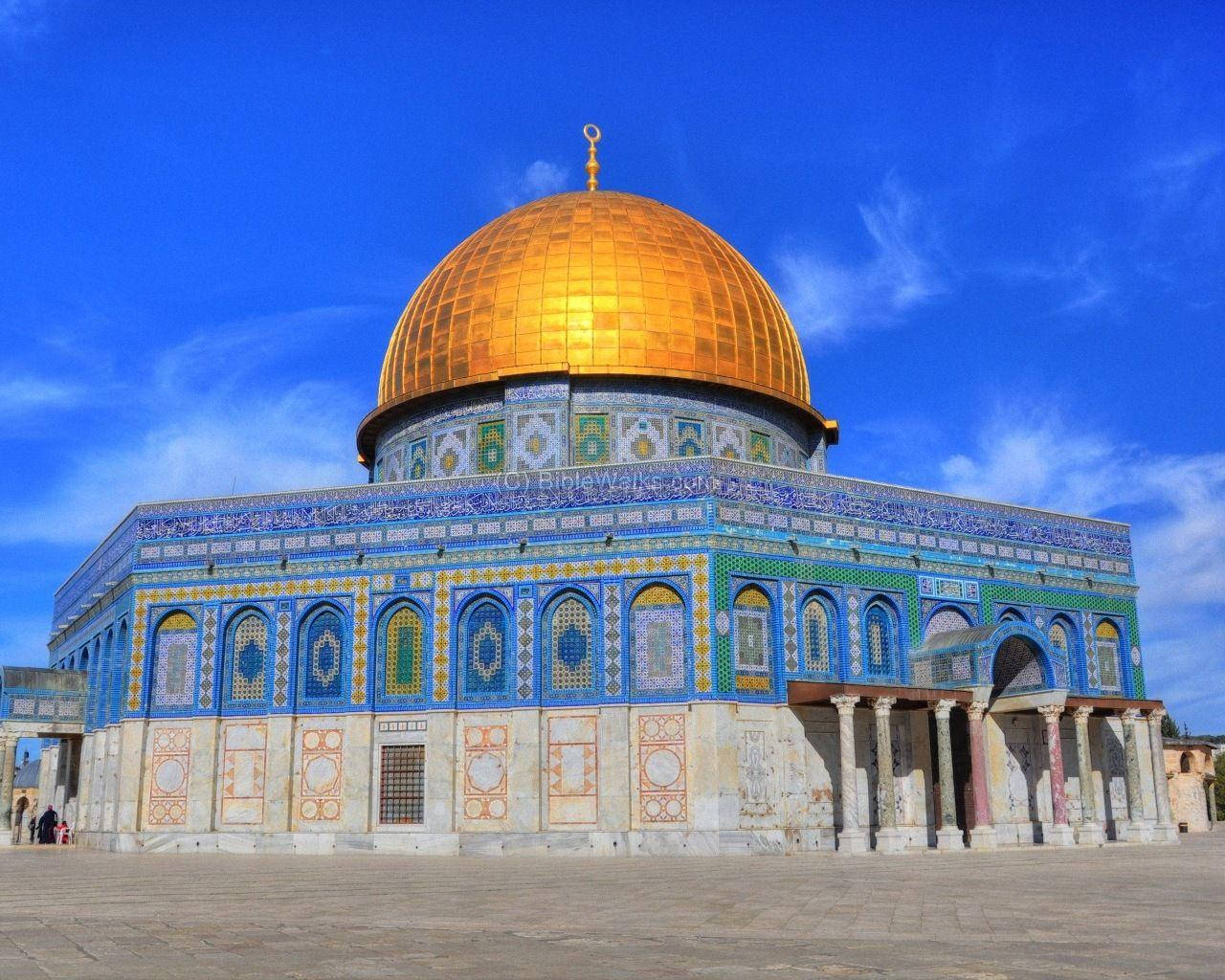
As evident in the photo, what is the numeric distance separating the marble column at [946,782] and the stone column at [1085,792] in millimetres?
2800

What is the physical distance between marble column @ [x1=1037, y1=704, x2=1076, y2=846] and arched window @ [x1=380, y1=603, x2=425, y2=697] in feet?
39.1

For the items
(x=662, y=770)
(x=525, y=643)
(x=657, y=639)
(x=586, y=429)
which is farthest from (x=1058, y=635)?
(x=525, y=643)

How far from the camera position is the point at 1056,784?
2492 cm

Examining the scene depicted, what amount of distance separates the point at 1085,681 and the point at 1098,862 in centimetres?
938

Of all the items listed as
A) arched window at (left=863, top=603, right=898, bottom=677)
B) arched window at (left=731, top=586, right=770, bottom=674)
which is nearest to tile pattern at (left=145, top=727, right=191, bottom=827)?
arched window at (left=731, top=586, right=770, bottom=674)

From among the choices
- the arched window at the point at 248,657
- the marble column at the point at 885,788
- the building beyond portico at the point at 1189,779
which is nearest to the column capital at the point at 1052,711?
the marble column at the point at 885,788

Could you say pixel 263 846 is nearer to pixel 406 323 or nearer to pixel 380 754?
pixel 380 754

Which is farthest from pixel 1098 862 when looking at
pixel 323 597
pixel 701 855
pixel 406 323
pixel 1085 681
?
pixel 406 323

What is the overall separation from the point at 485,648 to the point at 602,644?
2256 mm

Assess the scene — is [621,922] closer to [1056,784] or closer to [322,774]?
[322,774]

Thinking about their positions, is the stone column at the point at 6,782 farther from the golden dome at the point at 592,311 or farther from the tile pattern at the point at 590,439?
the tile pattern at the point at 590,439

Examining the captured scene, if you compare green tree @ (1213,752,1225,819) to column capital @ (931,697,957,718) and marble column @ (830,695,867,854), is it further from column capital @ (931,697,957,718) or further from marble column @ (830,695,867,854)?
marble column @ (830,695,867,854)

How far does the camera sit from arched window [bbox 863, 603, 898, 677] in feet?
81.9

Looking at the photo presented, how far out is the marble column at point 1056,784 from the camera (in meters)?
24.4
